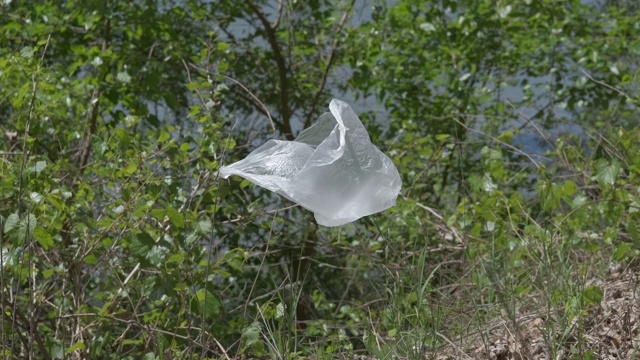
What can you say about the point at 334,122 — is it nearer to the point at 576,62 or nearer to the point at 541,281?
the point at 541,281

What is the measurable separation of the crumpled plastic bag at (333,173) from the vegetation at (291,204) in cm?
19

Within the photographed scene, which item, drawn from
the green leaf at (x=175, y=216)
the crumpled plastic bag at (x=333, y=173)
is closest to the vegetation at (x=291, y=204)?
the green leaf at (x=175, y=216)

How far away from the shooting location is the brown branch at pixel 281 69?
17.0ft

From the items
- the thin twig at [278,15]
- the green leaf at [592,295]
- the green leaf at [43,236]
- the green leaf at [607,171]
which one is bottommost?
the thin twig at [278,15]

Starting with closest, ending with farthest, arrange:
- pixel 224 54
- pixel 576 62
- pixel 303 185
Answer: pixel 303 185
pixel 224 54
pixel 576 62

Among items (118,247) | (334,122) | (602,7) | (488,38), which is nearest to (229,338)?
(118,247)

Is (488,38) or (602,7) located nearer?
(488,38)

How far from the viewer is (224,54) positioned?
5172 mm

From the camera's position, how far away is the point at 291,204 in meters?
5.13

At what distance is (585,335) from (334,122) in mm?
879

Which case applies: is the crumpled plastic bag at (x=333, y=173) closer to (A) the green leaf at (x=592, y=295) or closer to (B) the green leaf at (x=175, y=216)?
(B) the green leaf at (x=175, y=216)

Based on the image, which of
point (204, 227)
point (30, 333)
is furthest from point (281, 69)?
point (30, 333)

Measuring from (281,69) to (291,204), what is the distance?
2.52 ft

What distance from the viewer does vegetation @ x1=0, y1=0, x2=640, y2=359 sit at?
2.70 m
